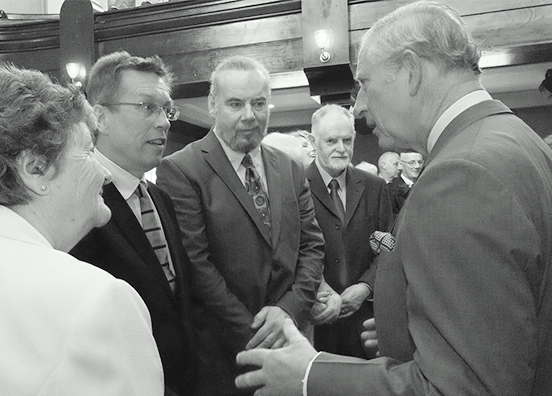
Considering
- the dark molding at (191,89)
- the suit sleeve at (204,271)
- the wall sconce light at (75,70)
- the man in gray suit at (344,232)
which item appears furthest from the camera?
the wall sconce light at (75,70)

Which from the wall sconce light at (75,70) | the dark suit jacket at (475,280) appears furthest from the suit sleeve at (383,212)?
the wall sconce light at (75,70)

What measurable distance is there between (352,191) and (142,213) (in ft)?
5.29

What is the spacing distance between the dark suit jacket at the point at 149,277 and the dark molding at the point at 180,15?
4.91 metres

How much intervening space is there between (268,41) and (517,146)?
559 centimetres

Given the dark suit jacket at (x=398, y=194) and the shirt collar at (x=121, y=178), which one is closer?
the shirt collar at (x=121, y=178)

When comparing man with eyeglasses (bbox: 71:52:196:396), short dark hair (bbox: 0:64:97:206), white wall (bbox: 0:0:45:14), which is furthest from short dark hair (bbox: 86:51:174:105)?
white wall (bbox: 0:0:45:14)

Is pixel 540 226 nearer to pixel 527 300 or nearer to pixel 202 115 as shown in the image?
pixel 527 300

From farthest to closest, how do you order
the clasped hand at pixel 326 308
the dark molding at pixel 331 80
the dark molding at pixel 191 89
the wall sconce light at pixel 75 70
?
the wall sconce light at pixel 75 70 < the dark molding at pixel 191 89 < the dark molding at pixel 331 80 < the clasped hand at pixel 326 308

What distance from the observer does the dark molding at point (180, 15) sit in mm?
6535

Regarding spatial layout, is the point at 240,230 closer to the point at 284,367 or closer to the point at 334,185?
the point at 334,185

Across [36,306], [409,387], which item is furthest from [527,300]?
[36,306]

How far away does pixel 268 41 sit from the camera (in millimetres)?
6570

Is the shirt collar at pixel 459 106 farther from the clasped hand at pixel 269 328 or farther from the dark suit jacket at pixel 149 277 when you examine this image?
the clasped hand at pixel 269 328

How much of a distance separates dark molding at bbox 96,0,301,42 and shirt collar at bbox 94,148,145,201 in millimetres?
4669
